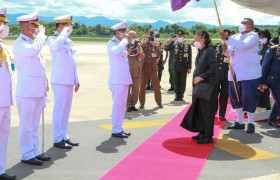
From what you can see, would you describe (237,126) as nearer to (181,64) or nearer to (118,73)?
(118,73)

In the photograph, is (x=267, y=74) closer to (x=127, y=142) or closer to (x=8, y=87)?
(x=127, y=142)

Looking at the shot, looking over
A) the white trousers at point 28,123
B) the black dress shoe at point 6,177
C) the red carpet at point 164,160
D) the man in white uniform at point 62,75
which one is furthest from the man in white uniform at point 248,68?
the black dress shoe at point 6,177

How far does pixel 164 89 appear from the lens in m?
14.2

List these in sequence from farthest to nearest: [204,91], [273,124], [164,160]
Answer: [273,124], [204,91], [164,160]

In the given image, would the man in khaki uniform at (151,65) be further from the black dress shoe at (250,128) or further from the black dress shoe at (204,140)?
the black dress shoe at (204,140)

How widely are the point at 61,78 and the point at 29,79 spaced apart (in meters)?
0.87

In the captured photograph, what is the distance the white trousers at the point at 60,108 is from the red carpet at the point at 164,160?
1.20m

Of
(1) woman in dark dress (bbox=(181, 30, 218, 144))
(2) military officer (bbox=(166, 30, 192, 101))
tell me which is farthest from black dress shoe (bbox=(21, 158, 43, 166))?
(2) military officer (bbox=(166, 30, 192, 101))

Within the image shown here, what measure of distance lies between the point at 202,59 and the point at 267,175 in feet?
7.37

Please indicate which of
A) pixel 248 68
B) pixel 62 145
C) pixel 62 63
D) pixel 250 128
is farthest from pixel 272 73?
pixel 62 145

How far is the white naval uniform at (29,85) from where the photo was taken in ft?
16.1

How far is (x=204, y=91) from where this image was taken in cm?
633

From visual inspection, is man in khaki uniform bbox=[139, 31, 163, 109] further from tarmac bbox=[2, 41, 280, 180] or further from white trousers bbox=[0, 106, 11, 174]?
white trousers bbox=[0, 106, 11, 174]

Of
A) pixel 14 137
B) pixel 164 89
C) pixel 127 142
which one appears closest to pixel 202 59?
pixel 127 142
